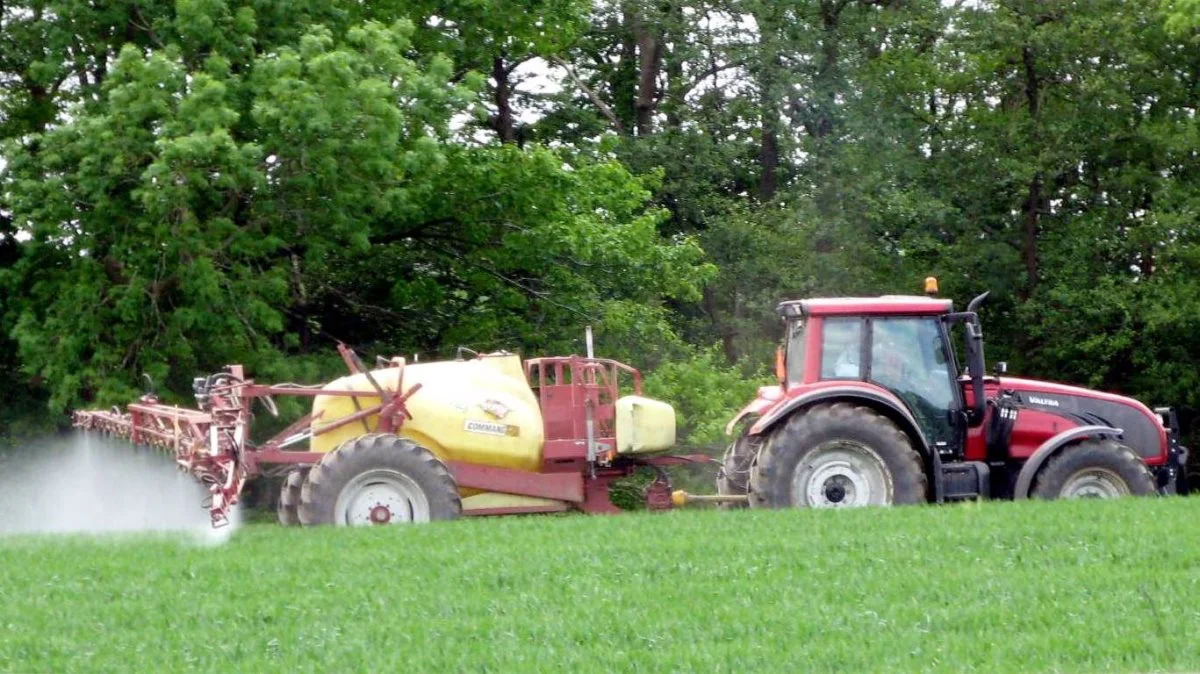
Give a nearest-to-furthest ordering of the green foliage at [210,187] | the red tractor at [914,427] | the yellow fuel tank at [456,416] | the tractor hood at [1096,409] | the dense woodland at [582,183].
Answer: the red tractor at [914,427], the yellow fuel tank at [456,416], the tractor hood at [1096,409], the green foliage at [210,187], the dense woodland at [582,183]

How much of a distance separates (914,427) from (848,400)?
614 millimetres

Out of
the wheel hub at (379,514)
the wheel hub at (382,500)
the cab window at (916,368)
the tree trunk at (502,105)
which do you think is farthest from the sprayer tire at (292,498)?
the tree trunk at (502,105)

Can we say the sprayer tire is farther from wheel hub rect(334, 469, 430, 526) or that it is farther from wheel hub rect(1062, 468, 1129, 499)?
wheel hub rect(1062, 468, 1129, 499)

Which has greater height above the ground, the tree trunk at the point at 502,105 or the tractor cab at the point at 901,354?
the tree trunk at the point at 502,105

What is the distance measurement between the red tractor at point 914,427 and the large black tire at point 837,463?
1cm

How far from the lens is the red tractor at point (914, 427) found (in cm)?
1443

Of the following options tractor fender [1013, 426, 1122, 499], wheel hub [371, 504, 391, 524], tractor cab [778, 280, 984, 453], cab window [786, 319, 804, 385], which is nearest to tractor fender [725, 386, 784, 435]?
cab window [786, 319, 804, 385]

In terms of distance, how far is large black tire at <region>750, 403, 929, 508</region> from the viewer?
565 inches

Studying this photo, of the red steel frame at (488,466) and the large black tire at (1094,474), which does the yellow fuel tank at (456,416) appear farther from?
the large black tire at (1094,474)

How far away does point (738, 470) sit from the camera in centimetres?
1579

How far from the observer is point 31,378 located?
68.8ft

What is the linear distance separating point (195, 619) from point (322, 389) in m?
5.74

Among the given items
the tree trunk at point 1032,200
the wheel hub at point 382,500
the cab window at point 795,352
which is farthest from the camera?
the tree trunk at point 1032,200

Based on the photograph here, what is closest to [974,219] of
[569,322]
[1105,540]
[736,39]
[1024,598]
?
[736,39]
